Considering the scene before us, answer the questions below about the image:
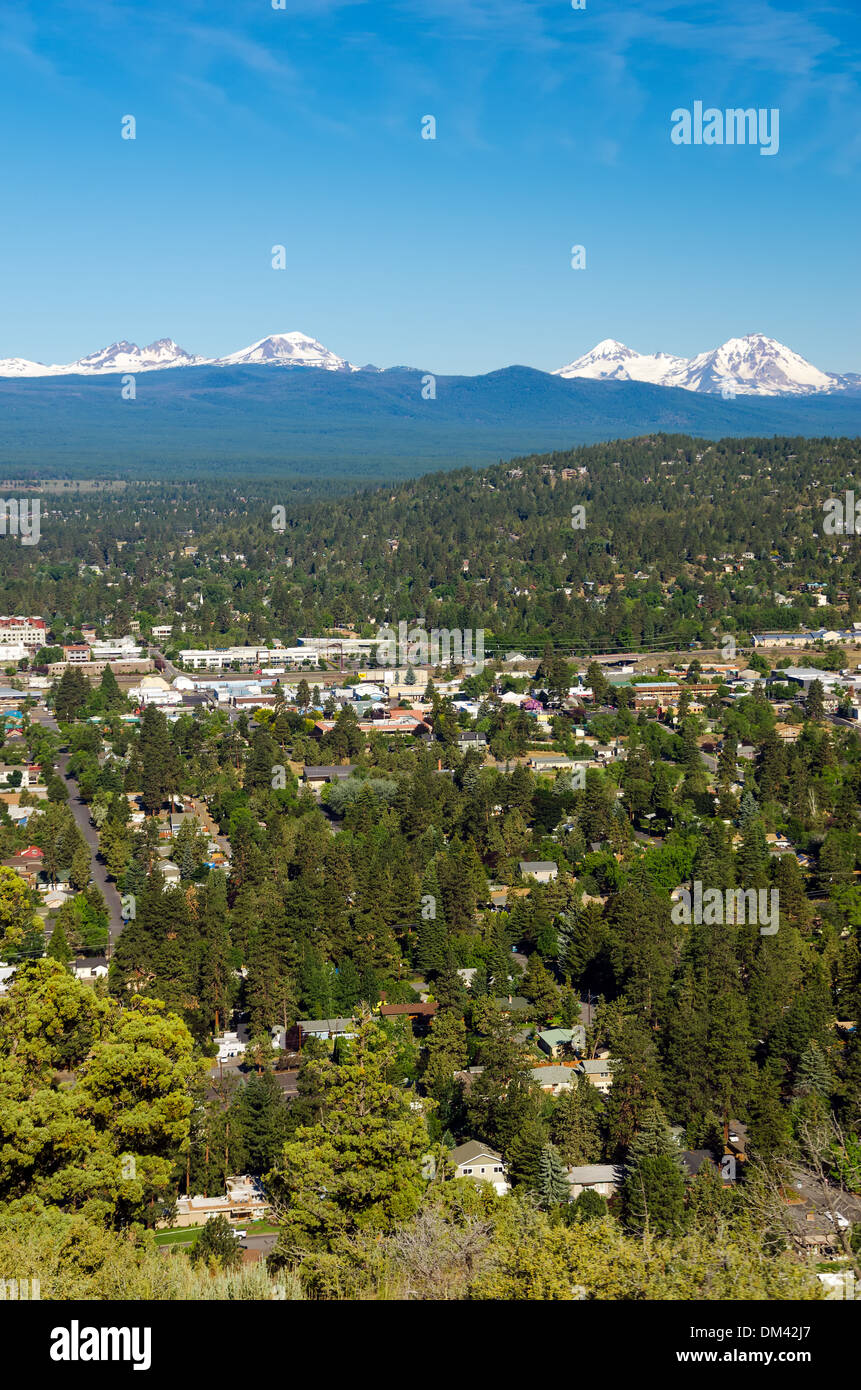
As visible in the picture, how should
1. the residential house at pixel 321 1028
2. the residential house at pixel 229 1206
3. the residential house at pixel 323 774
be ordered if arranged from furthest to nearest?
1. the residential house at pixel 323 774
2. the residential house at pixel 321 1028
3. the residential house at pixel 229 1206

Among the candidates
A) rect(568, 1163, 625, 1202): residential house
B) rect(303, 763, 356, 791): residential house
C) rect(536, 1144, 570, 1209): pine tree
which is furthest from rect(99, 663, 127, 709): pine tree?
rect(536, 1144, 570, 1209): pine tree

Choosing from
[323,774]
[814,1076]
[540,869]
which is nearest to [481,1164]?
[814,1076]

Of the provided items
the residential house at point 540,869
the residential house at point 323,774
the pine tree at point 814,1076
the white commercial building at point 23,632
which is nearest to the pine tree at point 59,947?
the residential house at point 540,869

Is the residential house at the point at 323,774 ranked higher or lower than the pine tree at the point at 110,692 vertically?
lower

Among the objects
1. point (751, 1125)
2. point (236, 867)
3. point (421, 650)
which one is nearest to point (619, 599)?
point (421, 650)

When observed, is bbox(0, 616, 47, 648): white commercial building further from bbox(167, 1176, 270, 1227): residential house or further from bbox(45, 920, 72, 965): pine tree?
bbox(167, 1176, 270, 1227): residential house

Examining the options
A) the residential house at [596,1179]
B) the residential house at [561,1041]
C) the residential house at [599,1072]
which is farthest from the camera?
the residential house at [561,1041]

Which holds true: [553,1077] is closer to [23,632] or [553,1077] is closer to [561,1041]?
[561,1041]

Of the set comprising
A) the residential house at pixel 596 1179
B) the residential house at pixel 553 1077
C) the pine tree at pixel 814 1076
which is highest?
the pine tree at pixel 814 1076

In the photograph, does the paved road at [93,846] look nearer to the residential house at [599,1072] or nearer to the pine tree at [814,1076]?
the residential house at [599,1072]

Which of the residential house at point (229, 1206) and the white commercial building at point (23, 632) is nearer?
the residential house at point (229, 1206)
